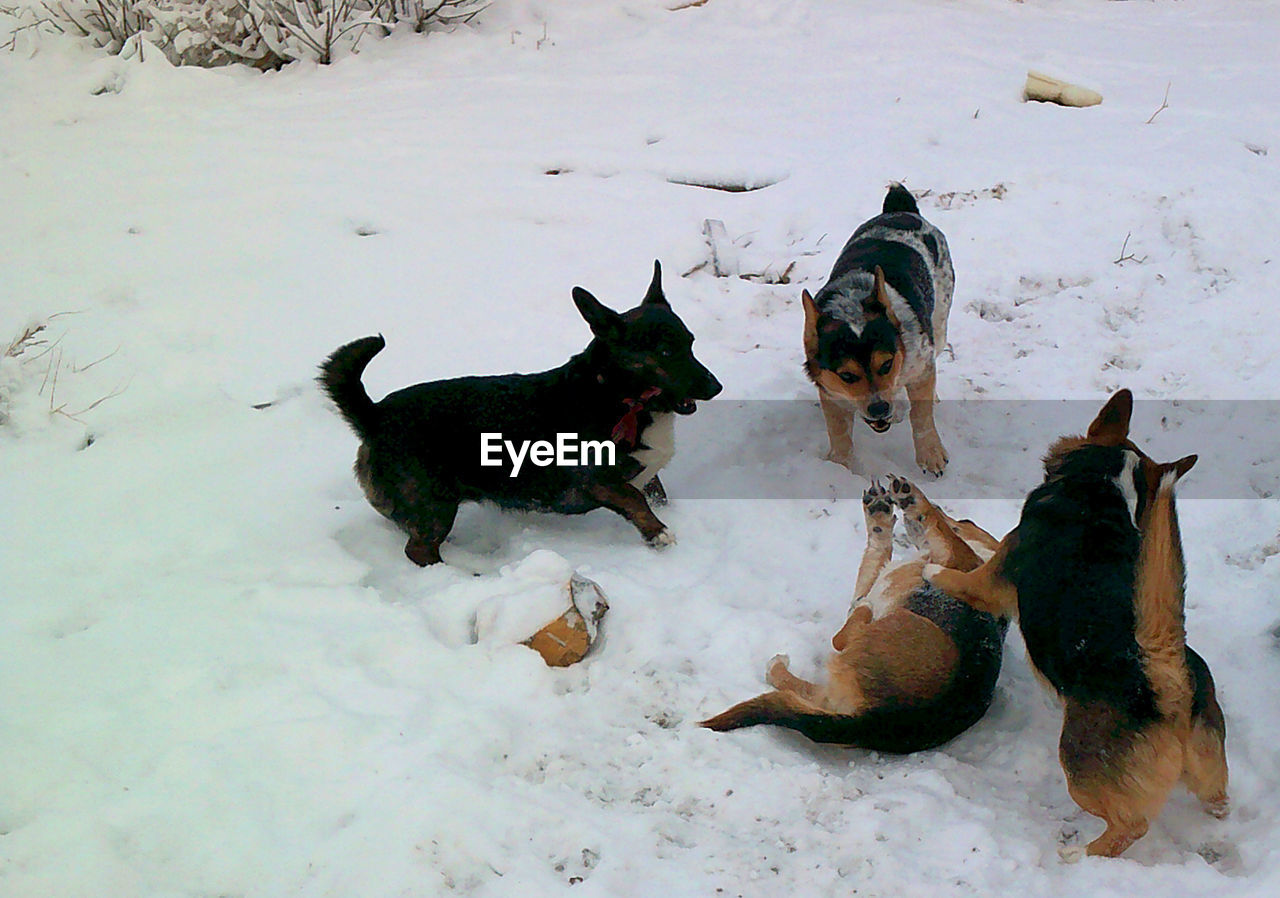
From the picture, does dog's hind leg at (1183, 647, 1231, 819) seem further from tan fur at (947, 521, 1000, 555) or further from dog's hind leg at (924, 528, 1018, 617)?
tan fur at (947, 521, 1000, 555)

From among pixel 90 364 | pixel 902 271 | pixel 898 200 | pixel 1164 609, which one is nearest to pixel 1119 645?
pixel 1164 609

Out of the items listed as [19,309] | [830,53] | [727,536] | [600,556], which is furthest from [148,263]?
[830,53]


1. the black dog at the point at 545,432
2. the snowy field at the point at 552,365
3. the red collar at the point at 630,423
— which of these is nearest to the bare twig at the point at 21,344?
the snowy field at the point at 552,365

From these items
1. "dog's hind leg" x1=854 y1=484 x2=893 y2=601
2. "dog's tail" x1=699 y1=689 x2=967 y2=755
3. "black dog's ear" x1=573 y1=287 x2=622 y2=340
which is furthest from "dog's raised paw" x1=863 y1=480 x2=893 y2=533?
"black dog's ear" x1=573 y1=287 x2=622 y2=340

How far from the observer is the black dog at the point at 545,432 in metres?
4.24

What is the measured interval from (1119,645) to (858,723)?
0.90 m

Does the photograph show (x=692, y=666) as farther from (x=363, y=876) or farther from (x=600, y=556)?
(x=363, y=876)

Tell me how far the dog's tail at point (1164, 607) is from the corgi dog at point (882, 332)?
6.65 feet

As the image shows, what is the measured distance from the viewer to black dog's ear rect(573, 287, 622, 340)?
430cm

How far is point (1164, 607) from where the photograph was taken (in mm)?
2789

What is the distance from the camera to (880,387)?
4750mm

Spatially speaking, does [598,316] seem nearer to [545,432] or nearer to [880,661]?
[545,432]

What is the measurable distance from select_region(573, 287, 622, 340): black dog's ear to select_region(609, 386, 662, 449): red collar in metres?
0.34

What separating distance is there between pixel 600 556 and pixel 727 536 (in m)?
0.67
